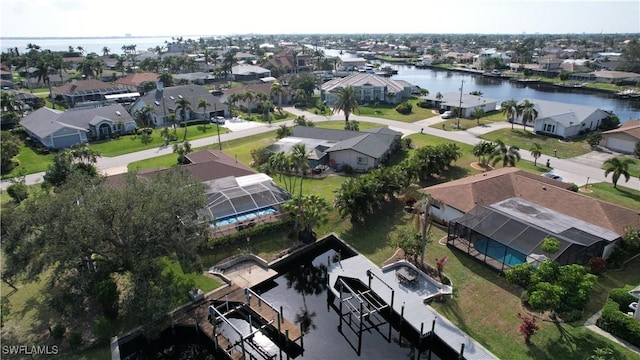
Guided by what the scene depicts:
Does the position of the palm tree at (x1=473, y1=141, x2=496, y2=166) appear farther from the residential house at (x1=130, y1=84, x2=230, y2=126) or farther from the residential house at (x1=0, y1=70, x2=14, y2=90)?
the residential house at (x1=0, y1=70, x2=14, y2=90)

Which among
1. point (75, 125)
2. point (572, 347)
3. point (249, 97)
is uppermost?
point (249, 97)

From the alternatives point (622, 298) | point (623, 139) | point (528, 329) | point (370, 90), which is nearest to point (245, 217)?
point (528, 329)

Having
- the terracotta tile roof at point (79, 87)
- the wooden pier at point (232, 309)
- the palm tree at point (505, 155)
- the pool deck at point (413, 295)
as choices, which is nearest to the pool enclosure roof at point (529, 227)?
the pool deck at point (413, 295)

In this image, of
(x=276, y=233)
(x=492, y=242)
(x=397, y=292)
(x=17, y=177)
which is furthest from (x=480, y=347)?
(x=17, y=177)

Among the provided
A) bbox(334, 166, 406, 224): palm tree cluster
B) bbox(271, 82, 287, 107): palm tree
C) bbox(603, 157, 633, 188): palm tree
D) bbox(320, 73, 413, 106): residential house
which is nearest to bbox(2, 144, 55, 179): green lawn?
bbox(334, 166, 406, 224): palm tree cluster

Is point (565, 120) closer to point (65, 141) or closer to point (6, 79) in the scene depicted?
point (65, 141)

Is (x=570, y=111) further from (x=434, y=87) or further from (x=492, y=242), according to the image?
(x=434, y=87)
